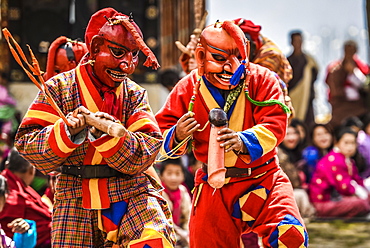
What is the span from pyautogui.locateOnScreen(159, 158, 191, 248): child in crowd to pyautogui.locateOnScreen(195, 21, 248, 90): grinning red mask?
2.58 m

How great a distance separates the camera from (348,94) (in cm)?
1152

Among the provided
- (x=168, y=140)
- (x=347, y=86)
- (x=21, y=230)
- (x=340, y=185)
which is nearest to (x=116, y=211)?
(x=168, y=140)

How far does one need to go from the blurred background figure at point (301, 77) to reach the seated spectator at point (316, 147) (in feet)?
4.98

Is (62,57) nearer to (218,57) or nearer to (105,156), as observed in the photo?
(218,57)

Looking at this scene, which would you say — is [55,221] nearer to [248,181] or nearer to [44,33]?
[248,181]

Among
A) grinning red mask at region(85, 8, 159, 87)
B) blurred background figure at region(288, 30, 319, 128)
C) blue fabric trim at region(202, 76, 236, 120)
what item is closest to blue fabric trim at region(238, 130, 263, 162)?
blue fabric trim at region(202, 76, 236, 120)

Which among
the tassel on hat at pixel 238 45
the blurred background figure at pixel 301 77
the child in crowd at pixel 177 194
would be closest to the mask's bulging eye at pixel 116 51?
the tassel on hat at pixel 238 45

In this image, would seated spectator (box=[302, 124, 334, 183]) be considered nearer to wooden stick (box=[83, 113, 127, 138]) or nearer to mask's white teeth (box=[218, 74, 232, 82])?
mask's white teeth (box=[218, 74, 232, 82])

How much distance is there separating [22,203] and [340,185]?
4.19 m

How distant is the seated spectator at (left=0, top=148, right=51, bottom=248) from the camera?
5.52 m

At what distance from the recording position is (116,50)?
4.22 meters

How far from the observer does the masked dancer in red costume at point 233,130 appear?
4.33 metres

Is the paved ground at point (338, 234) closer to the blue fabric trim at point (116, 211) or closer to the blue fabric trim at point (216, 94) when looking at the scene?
the blue fabric trim at point (216, 94)

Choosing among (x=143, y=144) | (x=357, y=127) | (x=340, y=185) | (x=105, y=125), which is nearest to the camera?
(x=105, y=125)
